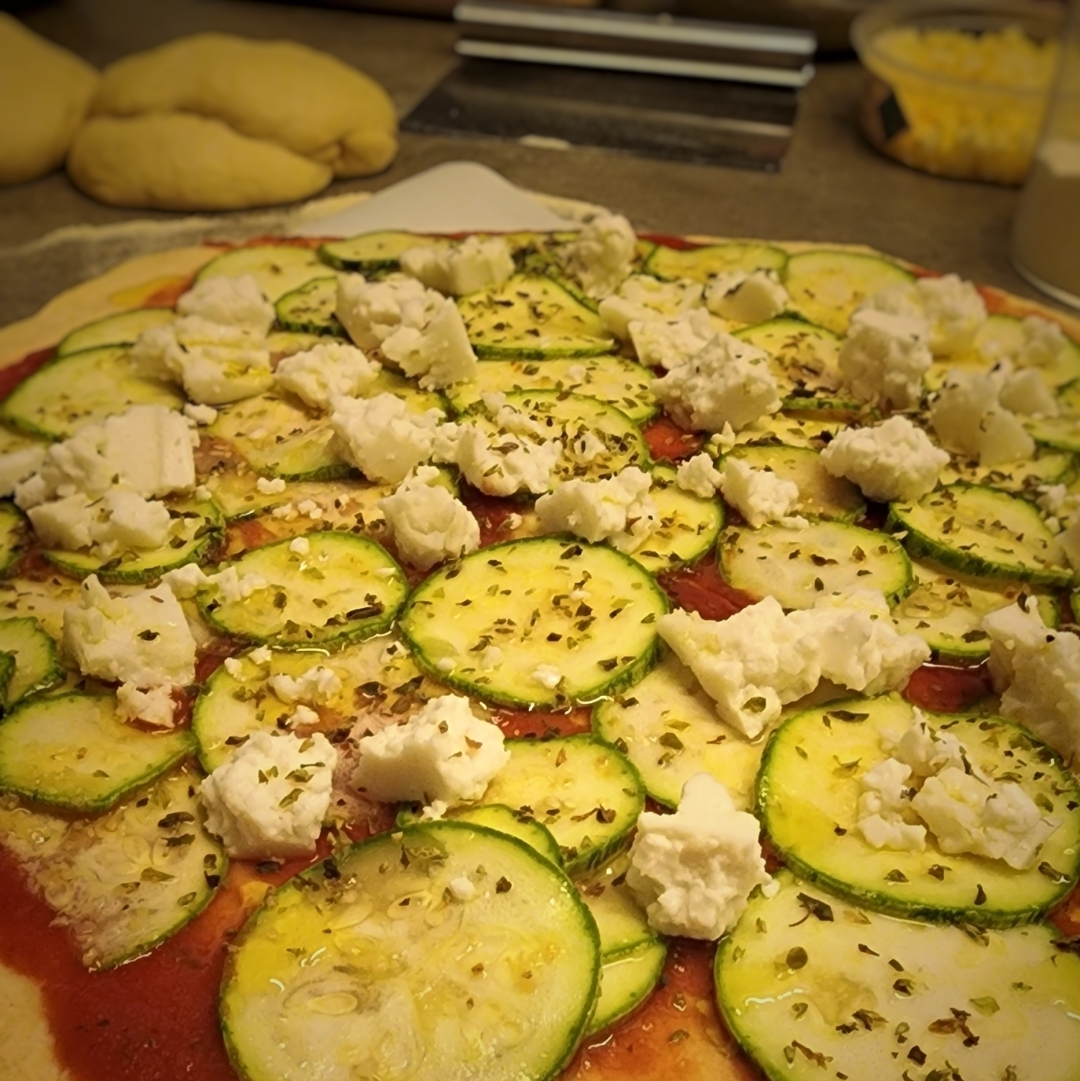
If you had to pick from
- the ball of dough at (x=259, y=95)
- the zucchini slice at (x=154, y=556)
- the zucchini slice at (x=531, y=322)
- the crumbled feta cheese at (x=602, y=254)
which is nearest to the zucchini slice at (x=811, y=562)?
the zucchini slice at (x=531, y=322)

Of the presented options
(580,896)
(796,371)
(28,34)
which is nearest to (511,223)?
(796,371)

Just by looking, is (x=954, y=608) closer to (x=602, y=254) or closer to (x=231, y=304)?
(x=602, y=254)

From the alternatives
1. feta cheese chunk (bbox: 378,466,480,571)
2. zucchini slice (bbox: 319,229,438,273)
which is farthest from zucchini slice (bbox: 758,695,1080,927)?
zucchini slice (bbox: 319,229,438,273)

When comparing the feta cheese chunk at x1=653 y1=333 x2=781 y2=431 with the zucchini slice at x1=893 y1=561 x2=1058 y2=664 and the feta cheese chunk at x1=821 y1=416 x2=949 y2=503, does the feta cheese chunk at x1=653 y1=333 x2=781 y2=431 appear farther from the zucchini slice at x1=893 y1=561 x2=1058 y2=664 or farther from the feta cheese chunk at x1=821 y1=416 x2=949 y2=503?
the zucchini slice at x1=893 y1=561 x2=1058 y2=664

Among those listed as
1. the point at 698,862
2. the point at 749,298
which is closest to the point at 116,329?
the point at 749,298

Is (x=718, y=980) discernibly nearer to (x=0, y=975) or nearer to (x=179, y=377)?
(x=0, y=975)
